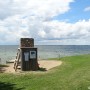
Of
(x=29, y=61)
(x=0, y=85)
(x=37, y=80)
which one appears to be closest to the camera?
(x=0, y=85)

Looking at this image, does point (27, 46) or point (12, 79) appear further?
point (27, 46)

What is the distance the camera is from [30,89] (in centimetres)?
1845

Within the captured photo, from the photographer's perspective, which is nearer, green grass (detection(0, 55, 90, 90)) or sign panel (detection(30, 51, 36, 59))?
green grass (detection(0, 55, 90, 90))

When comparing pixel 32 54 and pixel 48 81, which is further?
pixel 32 54

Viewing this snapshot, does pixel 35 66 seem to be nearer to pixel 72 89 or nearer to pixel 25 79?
pixel 25 79

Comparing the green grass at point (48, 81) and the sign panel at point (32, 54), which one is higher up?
the sign panel at point (32, 54)

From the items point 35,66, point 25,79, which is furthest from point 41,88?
point 35,66

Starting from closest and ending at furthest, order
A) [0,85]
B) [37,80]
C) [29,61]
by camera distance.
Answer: [0,85] → [37,80] → [29,61]

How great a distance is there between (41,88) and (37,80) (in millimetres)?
2622

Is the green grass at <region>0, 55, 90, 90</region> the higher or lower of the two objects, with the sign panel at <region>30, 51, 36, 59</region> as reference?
lower

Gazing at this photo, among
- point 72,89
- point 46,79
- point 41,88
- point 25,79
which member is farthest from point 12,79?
point 72,89

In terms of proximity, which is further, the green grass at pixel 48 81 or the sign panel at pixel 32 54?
the sign panel at pixel 32 54

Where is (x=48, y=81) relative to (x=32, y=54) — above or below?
below

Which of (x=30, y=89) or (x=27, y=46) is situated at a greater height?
(x=27, y=46)
